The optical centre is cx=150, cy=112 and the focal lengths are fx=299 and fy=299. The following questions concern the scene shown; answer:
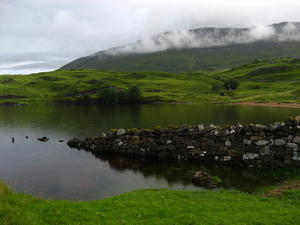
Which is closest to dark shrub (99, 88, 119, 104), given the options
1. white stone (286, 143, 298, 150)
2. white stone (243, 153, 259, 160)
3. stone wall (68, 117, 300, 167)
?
stone wall (68, 117, 300, 167)

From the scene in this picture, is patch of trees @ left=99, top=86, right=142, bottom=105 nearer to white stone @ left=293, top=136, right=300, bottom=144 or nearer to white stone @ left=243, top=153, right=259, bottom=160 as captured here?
white stone @ left=243, top=153, right=259, bottom=160

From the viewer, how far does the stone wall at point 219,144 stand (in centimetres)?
3328

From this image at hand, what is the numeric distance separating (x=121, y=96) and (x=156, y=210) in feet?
482

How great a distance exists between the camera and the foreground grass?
1777 centimetres

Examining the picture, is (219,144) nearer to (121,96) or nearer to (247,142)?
(247,142)

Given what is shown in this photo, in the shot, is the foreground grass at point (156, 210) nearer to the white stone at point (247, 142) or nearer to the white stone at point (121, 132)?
the white stone at point (247, 142)

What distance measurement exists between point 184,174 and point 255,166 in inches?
327

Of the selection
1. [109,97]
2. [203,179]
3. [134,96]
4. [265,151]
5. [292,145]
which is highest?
[134,96]

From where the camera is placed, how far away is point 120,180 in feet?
109

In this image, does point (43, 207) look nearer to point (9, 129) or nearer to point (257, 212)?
point (257, 212)

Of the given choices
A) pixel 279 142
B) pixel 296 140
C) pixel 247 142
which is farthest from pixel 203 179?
pixel 296 140

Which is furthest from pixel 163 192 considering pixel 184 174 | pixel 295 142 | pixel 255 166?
pixel 295 142

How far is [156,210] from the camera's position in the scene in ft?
65.5

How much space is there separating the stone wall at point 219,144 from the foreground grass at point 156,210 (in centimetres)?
987
